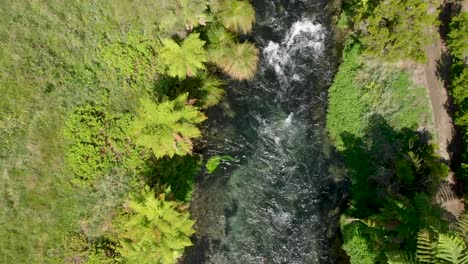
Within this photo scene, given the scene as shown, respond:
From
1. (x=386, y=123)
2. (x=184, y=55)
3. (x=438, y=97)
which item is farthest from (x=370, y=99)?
(x=184, y=55)

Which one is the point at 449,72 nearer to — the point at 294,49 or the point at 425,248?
the point at 294,49

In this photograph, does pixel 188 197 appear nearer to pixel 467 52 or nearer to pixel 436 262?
pixel 436 262

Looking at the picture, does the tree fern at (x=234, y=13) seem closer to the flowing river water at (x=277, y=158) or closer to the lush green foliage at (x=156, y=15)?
the lush green foliage at (x=156, y=15)

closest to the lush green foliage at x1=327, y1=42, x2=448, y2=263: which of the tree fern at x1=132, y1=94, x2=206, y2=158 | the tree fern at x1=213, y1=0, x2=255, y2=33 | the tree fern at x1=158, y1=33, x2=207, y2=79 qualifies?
the tree fern at x1=213, y1=0, x2=255, y2=33

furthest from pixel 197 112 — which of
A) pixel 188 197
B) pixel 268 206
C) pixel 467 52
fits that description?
pixel 467 52

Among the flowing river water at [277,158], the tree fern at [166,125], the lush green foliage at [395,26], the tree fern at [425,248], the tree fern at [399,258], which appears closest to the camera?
the tree fern at [425,248]

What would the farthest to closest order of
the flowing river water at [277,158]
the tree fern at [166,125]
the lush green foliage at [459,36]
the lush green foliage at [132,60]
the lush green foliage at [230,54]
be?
1. the flowing river water at [277,158]
2. the lush green foliage at [132,60]
3. the lush green foliage at [230,54]
4. the lush green foliage at [459,36]
5. the tree fern at [166,125]

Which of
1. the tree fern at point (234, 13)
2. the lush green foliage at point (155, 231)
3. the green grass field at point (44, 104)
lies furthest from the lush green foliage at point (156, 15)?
the lush green foliage at point (155, 231)
